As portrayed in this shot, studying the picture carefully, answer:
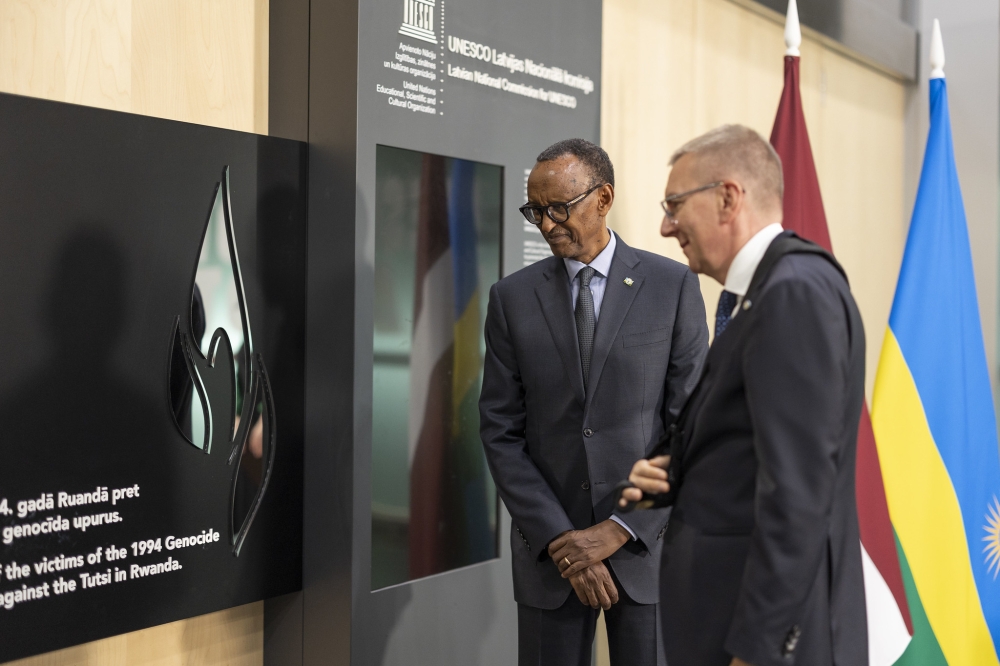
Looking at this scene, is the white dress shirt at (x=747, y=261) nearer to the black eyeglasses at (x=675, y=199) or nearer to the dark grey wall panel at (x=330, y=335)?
the black eyeglasses at (x=675, y=199)

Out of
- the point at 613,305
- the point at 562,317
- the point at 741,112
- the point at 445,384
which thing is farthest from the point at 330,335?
the point at 741,112

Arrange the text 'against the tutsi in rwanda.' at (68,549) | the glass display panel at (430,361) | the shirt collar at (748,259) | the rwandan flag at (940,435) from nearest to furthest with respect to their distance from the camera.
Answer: the shirt collar at (748,259), the text 'against the tutsi in rwanda.' at (68,549), the glass display panel at (430,361), the rwandan flag at (940,435)

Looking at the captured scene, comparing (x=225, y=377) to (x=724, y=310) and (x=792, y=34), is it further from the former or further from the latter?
(x=792, y=34)

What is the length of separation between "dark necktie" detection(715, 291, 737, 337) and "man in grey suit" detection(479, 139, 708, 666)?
43 centimetres

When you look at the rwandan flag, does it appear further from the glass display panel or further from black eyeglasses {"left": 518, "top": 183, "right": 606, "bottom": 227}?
black eyeglasses {"left": 518, "top": 183, "right": 606, "bottom": 227}

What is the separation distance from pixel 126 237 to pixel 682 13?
8.69 feet

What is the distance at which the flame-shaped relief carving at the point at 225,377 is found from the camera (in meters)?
2.13

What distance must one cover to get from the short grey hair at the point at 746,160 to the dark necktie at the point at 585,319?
61cm

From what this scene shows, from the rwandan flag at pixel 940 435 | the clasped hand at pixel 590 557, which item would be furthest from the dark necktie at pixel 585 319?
the rwandan flag at pixel 940 435

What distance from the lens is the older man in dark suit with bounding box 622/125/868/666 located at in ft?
4.27

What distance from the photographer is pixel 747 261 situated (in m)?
1.49

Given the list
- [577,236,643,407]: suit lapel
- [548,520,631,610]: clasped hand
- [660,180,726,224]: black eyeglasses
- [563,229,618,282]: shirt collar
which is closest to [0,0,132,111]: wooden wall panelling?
[563,229,618,282]: shirt collar

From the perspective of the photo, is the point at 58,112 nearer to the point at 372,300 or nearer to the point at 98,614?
the point at 372,300

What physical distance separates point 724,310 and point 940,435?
7.46 feet
